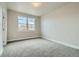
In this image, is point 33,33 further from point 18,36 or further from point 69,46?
point 69,46

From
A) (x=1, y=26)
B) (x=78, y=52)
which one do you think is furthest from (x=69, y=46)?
(x=1, y=26)

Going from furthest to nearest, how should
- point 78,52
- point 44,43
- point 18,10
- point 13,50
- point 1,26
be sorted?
1. point 78,52
2. point 44,43
3. point 13,50
4. point 18,10
5. point 1,26

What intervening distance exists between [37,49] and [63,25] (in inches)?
45.6

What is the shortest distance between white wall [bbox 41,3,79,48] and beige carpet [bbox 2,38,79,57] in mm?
180

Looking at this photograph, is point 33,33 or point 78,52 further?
point 78,52

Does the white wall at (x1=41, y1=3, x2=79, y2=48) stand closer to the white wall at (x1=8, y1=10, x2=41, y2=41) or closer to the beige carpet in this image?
the beige carpet

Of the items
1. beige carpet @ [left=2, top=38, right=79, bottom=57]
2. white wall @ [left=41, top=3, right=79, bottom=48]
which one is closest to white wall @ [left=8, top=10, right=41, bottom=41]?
beige carpet @ [left=2, top=38, right=79, bottom=57]

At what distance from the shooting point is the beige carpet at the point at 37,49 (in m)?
1.88

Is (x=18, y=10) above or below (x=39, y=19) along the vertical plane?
above

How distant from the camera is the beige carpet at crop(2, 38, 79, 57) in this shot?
6.17 feet

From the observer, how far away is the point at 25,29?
1815mm

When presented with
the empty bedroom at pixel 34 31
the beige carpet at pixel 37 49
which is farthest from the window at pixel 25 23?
the beige carpet at pixel 37 49

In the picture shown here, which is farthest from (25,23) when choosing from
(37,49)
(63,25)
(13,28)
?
(63,25)

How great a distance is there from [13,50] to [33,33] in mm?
589
